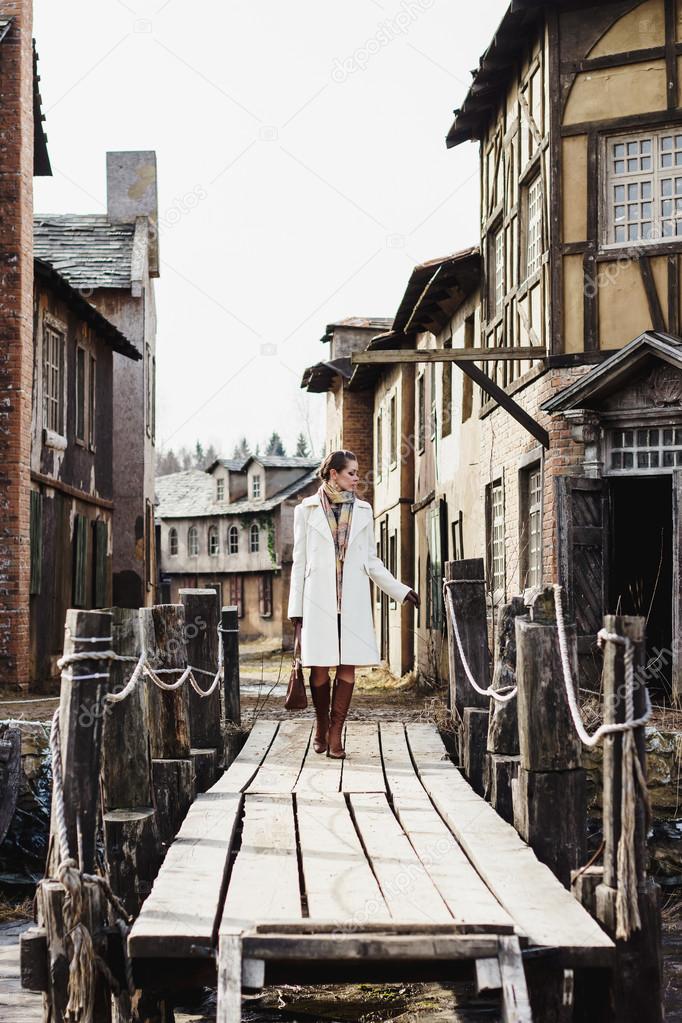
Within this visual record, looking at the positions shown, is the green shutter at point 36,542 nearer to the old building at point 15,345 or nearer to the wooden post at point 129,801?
the old building at point 15,345

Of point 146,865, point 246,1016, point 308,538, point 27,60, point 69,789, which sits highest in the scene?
point 27,60

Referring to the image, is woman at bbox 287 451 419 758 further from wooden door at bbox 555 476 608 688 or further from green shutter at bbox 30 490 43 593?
green shutter at bbox 30 490 43 593

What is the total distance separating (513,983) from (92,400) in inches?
707

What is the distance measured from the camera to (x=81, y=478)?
19.7 m

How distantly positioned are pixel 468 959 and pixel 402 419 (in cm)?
2037

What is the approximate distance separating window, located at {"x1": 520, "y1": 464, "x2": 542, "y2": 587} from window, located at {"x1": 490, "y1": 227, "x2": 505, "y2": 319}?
97.8 inches

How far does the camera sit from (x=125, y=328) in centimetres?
2458

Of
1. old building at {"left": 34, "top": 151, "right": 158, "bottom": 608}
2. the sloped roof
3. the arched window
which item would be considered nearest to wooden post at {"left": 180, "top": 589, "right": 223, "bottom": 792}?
old building at {"left": 34, "top": 151, "right": 158, "bottom": 608}

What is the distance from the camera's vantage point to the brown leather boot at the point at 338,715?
792 cm

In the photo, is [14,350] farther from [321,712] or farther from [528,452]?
[321,712]

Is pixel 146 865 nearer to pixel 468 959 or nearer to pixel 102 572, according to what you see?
pixel 468 959

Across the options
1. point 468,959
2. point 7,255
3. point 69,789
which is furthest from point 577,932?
point 7,255

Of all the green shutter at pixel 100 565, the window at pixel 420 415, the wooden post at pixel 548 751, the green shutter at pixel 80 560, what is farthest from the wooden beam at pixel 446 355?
the window at pixel 420 415

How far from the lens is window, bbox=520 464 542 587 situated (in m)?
13.6
